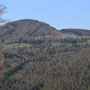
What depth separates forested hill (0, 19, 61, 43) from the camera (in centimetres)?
12659

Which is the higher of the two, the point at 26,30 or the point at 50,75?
the point at 26,30

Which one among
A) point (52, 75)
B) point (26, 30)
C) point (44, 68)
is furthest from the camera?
point (26, 30)

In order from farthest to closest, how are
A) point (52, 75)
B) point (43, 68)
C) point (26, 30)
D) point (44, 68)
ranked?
point (26, 30), point (43, 68), point (44, 68), point (52, 75)

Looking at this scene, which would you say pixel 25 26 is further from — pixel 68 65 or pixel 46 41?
pixel 68 65

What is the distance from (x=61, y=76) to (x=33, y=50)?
139 ft

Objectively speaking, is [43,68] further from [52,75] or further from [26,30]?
[26,30]


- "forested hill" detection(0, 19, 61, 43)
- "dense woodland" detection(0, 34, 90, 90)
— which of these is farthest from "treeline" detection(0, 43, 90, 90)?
"forested hill" detection(0, 19, 61, 43)

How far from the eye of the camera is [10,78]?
5003cm

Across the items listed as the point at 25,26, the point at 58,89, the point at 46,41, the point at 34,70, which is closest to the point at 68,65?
the point at 34,70

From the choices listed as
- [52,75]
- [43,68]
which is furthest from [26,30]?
[52,75]

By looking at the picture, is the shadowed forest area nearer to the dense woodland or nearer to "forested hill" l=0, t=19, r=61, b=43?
the dense woodland

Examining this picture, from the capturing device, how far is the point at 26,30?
138000 millimetres

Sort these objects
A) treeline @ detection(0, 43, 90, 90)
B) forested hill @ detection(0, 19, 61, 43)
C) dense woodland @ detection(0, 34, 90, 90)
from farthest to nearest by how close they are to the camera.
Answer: forested hill @ detection(0, 19, 61, 43) < treeline @ detection(0, 43, 90, 90) < dense woodland @ detection(0, 34, 90, 90)

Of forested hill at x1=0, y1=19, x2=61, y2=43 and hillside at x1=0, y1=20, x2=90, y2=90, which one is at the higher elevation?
forested hill at x1=0, y1=19, x2=61, y2=43
